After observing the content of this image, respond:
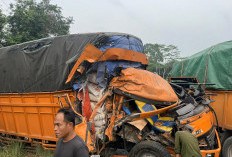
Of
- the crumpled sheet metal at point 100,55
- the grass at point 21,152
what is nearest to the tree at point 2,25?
the grass at point 21,152

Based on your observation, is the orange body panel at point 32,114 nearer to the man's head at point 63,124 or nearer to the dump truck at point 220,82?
the man's head at point 63,124

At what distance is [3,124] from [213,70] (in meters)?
6.98

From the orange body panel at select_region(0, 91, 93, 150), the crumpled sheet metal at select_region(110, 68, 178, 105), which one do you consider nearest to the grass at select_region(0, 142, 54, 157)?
the orange body panel at select_region(0, 91, 93, 150)

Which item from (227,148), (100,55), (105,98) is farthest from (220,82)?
(100,55)

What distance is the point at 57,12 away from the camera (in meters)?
20.3

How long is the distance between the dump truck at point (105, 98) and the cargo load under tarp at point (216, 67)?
2.63ft

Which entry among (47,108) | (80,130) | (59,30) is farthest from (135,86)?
(59,30)

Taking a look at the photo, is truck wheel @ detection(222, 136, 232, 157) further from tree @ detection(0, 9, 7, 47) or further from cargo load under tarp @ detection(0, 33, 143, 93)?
tree @ detection(0, 9, 7, 47)

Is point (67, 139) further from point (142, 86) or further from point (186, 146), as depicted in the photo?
point (142, 86)

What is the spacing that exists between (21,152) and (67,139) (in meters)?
4.32

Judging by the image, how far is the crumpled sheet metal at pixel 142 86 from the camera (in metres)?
3.89

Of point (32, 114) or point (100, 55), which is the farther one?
point (32, 114)

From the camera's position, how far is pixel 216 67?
5.34m

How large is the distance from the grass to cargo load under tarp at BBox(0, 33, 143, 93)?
166 cm
